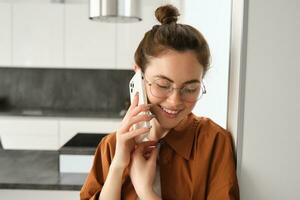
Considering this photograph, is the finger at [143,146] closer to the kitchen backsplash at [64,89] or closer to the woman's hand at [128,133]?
the woman's hand at [128,133]

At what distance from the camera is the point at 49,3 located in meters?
3.81

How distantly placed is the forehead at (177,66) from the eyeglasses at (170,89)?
0.02 metres

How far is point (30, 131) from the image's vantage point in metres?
3.81

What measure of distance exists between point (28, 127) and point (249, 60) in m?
3.38

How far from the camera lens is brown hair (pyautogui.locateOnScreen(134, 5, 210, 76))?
90cm

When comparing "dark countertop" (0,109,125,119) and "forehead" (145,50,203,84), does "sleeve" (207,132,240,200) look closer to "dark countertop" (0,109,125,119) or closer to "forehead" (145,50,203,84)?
"forehead" (145,50,203,84)

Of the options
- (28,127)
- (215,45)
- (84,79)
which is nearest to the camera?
(215,45)

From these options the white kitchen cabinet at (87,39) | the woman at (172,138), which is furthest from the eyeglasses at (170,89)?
the white kitchen cabinet at (87,39)

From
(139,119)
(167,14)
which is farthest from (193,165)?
(167,14)

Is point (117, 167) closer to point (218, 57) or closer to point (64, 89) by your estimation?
point (218, 57)

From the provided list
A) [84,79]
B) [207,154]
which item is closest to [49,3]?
[84,79]

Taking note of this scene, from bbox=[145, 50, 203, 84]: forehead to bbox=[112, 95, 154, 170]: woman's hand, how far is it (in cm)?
9

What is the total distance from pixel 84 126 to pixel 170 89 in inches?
116

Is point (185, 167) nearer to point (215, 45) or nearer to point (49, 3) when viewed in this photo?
point (215, 45)
